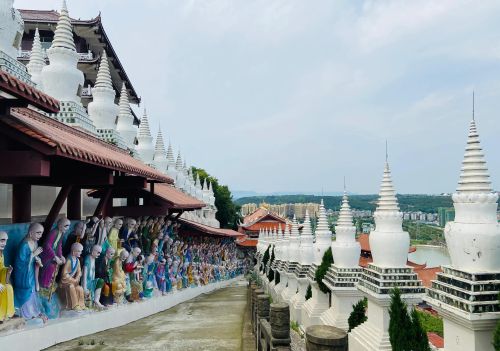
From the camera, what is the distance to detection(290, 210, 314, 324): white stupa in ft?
31.6

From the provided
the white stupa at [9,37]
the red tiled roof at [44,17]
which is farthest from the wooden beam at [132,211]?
the red tiled roof at [44,17]

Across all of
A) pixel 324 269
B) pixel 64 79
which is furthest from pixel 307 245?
pixel 64 79

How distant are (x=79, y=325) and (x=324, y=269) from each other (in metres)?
4.58

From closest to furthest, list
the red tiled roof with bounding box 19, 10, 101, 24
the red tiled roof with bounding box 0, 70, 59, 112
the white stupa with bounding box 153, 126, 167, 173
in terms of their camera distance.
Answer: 1. the red tiled roof with bounding box 0, 70, 59, 112
2. the white stupa with bounding box 153, 126, 167, 173
3. the red tiled roof with bounding box 19, 10, 101, 24

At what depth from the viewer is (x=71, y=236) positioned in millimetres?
7914

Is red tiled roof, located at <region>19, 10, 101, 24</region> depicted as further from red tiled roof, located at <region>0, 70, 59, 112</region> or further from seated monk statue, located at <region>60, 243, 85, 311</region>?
red tiled roof, located at <region>0, 70, 59, 112</region>

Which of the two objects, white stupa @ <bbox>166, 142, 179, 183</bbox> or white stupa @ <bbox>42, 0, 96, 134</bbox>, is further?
white stupa @ <bbox>166, 142, 179, 183</bbox>

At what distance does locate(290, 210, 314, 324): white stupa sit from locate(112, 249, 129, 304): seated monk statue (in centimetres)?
390

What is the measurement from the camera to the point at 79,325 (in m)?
7.98

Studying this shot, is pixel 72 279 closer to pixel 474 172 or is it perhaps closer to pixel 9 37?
pixel 9 37

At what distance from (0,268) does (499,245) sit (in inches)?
241

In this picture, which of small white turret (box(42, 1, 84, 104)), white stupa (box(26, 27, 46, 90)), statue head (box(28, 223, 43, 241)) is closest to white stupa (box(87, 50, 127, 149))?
white stupa (box(26, 27, 46, 90))

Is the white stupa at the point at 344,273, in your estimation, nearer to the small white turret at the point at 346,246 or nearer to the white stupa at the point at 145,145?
the small white turret at the point at 346,246

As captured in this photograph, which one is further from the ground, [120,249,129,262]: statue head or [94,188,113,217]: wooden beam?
[94,188,113,217]: wooden beam
